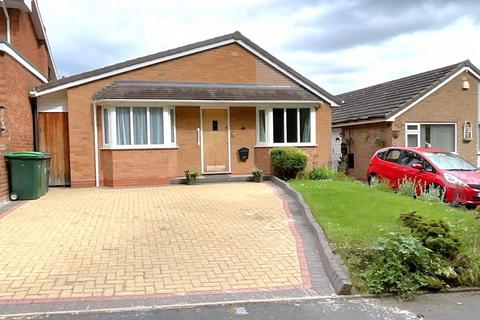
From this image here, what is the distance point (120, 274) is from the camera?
18.9ft

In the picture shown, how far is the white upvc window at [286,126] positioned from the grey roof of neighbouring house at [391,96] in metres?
2.83

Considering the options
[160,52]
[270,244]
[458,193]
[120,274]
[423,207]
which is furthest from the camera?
[160,52]

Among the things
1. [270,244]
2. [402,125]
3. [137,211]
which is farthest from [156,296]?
[402,125]

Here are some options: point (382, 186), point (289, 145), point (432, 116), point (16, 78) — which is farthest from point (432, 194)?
point (16, 78)

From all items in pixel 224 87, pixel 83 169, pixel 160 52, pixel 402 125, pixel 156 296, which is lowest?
pixel 156 296

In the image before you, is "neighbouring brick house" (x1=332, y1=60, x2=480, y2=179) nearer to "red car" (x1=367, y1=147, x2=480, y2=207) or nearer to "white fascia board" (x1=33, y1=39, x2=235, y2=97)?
"red car" (x1=367, y1=147, x2=480, y2=207)

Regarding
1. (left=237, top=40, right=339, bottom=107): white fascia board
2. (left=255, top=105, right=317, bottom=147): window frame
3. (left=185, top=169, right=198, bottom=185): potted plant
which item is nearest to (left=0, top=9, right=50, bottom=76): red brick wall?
(left=185, top=169, right=198, bottom=185): potted plant

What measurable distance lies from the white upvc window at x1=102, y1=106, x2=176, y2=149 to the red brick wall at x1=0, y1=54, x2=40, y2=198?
2230 mm

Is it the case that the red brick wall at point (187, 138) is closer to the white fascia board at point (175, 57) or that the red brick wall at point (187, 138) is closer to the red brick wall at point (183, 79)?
the red brick wall at point (183, 79)

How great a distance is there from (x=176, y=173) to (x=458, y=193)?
8520 mm

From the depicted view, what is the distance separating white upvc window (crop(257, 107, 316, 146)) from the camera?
15.7 meters

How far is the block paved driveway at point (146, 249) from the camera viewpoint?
544cm

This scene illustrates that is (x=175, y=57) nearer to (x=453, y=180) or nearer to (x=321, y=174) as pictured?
(x=321, y=174)

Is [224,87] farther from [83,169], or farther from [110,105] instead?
[83,169]
